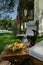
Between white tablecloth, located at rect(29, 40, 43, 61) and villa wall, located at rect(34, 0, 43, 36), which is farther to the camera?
villa wall, located at rect(34, 0, 43, 36)

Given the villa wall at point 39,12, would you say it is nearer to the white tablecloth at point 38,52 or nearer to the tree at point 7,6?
the tree at point 7,6

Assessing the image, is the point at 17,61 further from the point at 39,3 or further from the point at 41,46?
the point at 39,3

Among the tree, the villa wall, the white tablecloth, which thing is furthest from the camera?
the tree

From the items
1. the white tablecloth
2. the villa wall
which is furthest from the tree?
the white tablecloth

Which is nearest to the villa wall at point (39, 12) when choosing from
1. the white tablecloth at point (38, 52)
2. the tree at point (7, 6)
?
the tree at point (7, 6)

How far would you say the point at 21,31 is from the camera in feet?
74.1

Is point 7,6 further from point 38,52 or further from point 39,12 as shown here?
point 38,52

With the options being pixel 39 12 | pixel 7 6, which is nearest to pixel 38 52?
pixel 39 12

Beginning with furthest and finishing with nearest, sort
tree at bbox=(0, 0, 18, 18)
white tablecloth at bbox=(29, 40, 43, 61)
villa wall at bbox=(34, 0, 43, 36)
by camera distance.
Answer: tree at bbox=(0, 0, 18, 18), villa wall at bbox=(34, 0, 43, 36), white tablecloth at bbox=(29, 40, 43, 61)

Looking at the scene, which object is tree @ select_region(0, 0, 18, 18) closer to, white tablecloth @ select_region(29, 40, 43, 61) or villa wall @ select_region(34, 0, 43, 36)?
villa wall @ select_region(34, 0, 43, 36)

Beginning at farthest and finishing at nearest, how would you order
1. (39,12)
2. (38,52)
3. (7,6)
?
(7,6)
(39,12)
(38,52)

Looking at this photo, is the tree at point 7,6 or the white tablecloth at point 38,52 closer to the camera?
the white tablecloth at point 38,52

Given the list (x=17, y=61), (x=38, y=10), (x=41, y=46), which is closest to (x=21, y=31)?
(x=38, y=10)

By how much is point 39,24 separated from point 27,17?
282 cm
